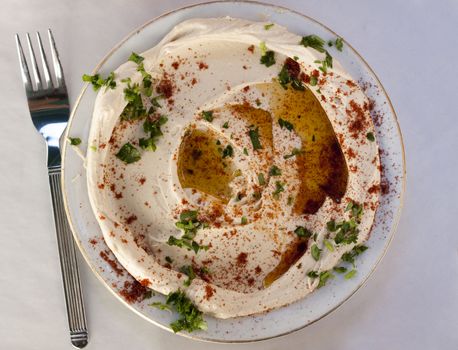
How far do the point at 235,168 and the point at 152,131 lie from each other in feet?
0.88

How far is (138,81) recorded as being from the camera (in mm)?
1358

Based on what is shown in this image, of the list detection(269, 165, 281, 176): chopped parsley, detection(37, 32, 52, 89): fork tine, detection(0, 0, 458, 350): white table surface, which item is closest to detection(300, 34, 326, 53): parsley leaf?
detection(0, 0, 458, 350): white table surface

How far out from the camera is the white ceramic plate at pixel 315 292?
53.9 inches

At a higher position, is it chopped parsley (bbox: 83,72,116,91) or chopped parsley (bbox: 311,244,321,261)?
chopped parsley (bbox: 83,72,116,91)

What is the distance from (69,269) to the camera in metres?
1.49

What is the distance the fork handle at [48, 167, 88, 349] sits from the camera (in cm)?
148

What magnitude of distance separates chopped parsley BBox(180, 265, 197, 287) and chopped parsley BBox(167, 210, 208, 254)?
5cm

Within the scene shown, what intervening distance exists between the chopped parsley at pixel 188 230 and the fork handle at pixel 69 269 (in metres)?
0.29

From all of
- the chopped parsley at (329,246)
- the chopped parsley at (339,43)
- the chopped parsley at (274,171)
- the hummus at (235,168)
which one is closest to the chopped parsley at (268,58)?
the hummus at (235,168)

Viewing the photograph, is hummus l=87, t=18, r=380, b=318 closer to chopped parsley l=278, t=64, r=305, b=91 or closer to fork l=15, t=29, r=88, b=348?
chopped parsley l=278, t=64, r=305, b=91

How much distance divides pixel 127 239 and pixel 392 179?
2.35ft

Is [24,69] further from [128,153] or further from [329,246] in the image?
[329,246]

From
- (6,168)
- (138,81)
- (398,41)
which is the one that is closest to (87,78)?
(138,81)

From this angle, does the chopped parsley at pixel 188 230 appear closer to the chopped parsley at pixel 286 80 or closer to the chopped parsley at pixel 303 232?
the chopped parsley at pixel 303 232
